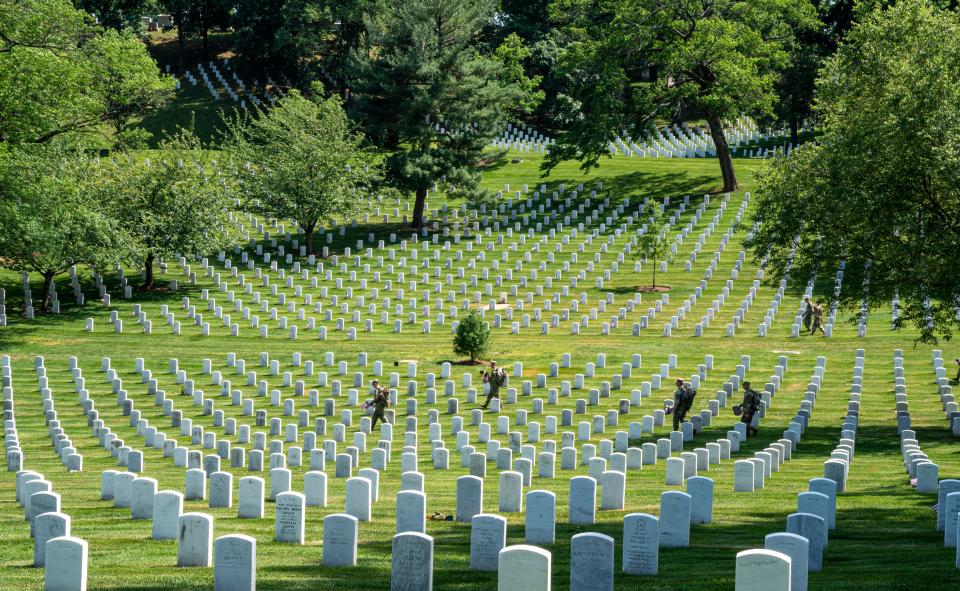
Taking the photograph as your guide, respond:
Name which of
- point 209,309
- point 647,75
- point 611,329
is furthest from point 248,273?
point 647,75

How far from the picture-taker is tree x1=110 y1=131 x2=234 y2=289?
4800 centimetres

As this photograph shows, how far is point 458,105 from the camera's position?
58531mm

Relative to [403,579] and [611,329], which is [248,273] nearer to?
[611,329]

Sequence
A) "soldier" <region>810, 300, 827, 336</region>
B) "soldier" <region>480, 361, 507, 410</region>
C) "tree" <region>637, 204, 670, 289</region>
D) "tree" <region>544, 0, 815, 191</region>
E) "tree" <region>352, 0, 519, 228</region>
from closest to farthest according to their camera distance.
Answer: "soldier" <region>480, 361, 507, 410</region> → "soldier" <region>810, 300, 827, 336</region> → "tree" <region>637, 204, 670, 289</region> → "tree" <region>544, 0, 815, 191</region> → "tree" <region>352, 0, 519, 228</region>

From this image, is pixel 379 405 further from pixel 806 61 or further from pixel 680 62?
pixel 806 61

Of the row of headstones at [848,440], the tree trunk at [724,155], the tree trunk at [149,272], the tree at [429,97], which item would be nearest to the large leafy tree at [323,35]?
the tree at [429,97]

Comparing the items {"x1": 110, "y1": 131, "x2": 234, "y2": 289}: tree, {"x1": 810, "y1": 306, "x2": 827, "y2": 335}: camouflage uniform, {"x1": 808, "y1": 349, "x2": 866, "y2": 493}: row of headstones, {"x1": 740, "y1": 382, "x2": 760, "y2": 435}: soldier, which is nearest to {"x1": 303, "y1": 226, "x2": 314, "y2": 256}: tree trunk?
{"x1": 110, "y1": 131, "x2": 234, "y2": 289}: tree

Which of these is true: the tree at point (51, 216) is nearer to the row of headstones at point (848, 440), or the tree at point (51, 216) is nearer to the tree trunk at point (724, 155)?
the row of headstones at point (848, 440)

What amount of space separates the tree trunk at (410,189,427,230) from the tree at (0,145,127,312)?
1526 cm

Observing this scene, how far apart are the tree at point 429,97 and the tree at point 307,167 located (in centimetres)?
173

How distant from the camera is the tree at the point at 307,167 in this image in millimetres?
54625

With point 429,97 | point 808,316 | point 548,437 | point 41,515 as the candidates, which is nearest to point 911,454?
point 548,437

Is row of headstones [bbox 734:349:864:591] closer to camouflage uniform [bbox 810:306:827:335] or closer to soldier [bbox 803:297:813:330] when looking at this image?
camouflage uniform [bbox 810:306:827:335]

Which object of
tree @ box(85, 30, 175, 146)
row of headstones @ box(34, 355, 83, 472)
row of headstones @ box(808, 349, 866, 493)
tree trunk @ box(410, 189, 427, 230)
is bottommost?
row of headstones @ box(34, 355, 83, 472)
